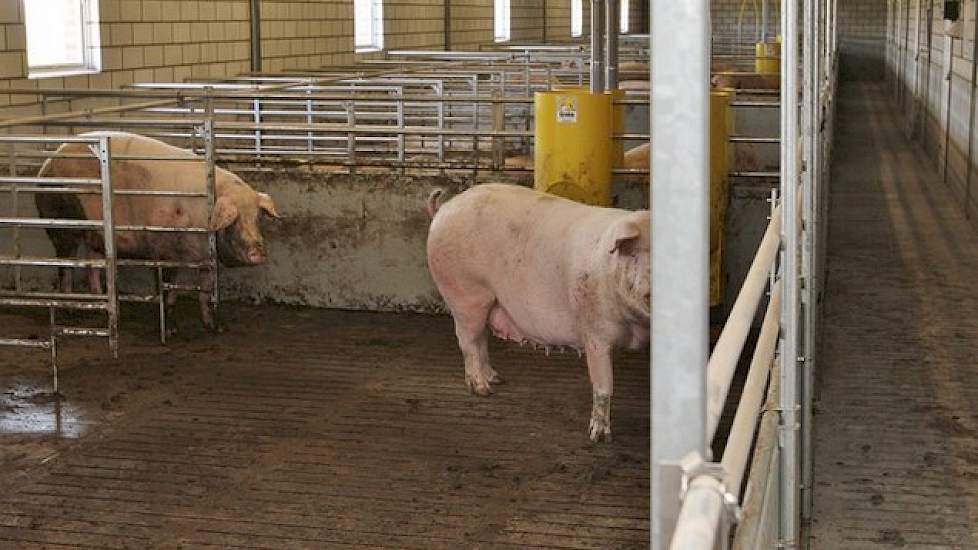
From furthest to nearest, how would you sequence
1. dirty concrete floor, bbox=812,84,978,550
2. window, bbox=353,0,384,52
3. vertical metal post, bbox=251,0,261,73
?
window, bbox=353,0,384,52 < vertical metal post, bbox=251,0,261,73 < dirty concrete floor, bbox=812,84,978,550

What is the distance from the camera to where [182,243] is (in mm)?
8219

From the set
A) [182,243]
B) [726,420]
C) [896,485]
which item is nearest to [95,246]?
[182,243]

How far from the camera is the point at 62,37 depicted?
11672 mm

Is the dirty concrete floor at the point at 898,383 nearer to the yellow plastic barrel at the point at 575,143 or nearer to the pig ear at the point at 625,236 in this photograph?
the pig ear at the point at 625,236

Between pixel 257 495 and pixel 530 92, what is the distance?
8.48 meters

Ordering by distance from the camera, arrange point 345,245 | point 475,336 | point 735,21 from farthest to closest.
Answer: point 735,21 → point 345,245 → point 475,336

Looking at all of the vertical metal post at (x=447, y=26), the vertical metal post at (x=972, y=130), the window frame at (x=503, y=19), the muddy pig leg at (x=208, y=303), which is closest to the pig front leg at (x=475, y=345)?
the muddy pig leg at (x=208, y=303)

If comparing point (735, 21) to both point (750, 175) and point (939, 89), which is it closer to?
point (939, 89)

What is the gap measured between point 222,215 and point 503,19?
18703 mm

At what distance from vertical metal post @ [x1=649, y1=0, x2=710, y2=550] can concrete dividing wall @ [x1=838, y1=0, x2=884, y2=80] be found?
3733 centimetres

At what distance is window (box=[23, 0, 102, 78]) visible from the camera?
11320mm

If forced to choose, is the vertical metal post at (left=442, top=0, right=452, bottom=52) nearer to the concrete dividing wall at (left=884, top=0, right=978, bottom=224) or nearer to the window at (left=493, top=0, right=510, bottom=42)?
the window at (left=493, top=0, right=510, bottom=42)

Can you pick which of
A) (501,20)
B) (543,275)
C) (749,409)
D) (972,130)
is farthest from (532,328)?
(501,20)

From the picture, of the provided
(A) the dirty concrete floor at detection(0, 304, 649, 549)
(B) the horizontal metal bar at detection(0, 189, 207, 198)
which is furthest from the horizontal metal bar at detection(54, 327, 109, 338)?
(B) the horizontal metal bar at detection(0, 189, 207, 198)
